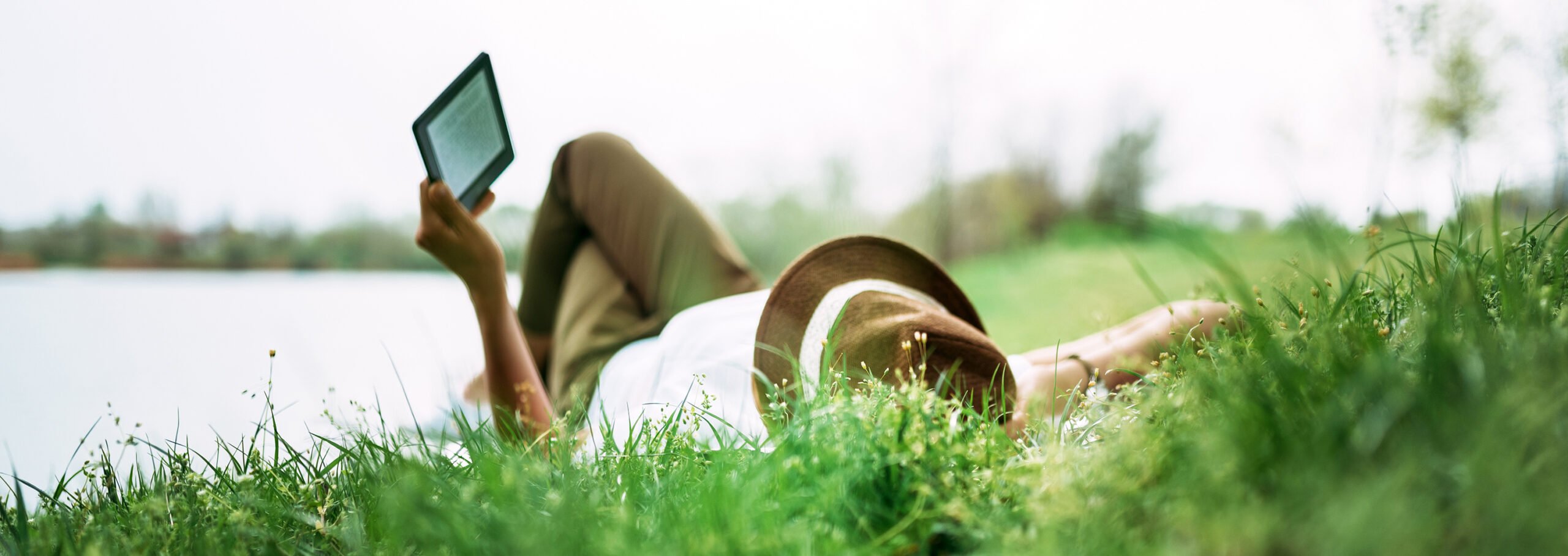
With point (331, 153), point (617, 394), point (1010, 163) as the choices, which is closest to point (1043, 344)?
point (617, 394)

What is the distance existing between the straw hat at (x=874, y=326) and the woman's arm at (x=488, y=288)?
637mm

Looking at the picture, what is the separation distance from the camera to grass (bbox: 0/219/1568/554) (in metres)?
0.48

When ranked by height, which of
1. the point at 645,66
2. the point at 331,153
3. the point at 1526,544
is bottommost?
the point at 1526,544

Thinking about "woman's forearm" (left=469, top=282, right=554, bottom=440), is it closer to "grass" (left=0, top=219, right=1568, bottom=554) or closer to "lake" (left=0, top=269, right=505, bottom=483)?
"lake" (left=0, top=269, right=505, bottom=483)

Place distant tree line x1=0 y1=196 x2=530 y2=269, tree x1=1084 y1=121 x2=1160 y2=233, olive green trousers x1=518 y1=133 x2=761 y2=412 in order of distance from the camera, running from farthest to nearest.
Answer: tree x1=1084 y1=121 x2=1160 y2=233
distant tree line x1=0 y1=196 x2=530 y2=269
olive green trousers x1=518 y1=133 x2=761 y2=412

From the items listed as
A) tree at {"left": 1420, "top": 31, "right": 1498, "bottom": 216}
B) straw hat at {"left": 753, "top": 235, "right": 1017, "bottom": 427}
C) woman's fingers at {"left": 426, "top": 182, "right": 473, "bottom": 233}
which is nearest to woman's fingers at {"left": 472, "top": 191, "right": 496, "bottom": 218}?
woman's fingers at {"left": 426, "top": 182, "right": 473, "bottom": 233}

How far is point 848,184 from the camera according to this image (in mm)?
9383

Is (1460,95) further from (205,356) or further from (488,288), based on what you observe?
(205,356)

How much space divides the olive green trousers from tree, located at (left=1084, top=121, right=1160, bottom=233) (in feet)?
31.4

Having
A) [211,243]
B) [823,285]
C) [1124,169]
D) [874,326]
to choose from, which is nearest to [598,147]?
[823,285]

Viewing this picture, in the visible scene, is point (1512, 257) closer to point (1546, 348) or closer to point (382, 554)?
point (1546, 348)

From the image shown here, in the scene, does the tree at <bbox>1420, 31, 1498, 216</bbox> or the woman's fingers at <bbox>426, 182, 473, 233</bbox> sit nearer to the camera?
the woman's fingers at <bbox>426, 182, 473, 233</bbox>

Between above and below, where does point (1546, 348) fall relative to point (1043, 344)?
above

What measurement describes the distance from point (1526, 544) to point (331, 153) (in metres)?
6.50
